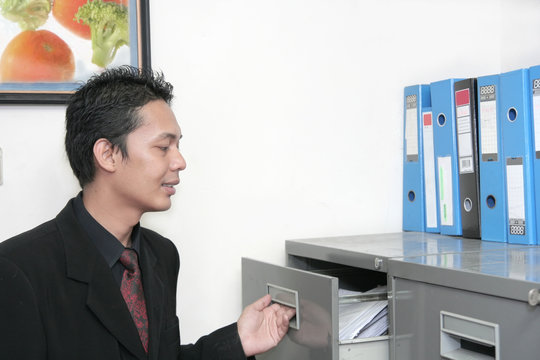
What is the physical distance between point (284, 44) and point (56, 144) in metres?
0.67

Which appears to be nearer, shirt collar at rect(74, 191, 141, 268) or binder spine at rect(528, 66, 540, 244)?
shirt collar at rect(74, 191, 141, 268)

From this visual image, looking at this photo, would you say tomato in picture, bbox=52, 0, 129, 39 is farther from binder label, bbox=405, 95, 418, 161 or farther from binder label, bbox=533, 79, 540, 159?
binder label, bbox=533, 79, 540, 159

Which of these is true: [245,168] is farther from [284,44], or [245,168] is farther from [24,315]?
[24,315]

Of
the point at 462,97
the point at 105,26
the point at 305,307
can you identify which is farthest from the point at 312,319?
the point at 105,26

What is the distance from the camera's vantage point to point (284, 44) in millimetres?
1819

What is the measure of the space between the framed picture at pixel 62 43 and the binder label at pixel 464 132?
807mm

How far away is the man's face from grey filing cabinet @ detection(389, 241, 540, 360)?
49 cm

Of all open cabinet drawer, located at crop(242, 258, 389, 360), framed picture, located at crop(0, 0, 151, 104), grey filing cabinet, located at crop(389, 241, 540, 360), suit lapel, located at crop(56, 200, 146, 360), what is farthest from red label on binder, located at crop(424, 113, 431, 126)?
suit lapel, located at crop(56, 200, 146, 360)

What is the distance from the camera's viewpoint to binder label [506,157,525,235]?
5.13ft

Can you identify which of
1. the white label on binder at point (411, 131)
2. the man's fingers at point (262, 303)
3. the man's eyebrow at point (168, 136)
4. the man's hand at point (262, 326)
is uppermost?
the white label on binder at point (411, 131)

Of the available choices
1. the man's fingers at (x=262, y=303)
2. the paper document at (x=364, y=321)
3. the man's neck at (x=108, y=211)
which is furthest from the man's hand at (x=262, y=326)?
the man's neck at (x=108, y=211)

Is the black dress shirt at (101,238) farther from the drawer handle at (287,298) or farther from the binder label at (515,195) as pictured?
the binder label at (515,195)

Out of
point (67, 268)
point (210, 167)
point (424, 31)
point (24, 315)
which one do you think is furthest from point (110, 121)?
point (424, 31)

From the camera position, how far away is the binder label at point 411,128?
6.11 feet
